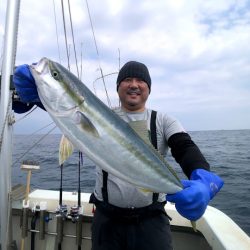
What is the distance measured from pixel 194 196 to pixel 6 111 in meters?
2.43

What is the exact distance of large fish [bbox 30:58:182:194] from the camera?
2395 millimetres

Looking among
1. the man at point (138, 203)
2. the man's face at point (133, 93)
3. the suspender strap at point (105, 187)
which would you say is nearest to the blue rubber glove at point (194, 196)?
the man at point (138, 203)

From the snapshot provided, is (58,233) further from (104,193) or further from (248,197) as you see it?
(248,197)

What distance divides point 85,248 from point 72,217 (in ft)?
2.27

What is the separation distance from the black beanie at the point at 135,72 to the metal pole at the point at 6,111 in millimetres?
1394

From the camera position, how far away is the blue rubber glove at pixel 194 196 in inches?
105

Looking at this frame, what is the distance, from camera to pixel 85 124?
94.5 inches

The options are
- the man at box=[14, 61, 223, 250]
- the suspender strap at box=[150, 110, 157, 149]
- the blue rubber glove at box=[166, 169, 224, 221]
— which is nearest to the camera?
the blue rubber glove at box=[166, 169, 224, 221]

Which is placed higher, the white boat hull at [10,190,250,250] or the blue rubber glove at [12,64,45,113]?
the blue rubber glove at [12,64,45,113]

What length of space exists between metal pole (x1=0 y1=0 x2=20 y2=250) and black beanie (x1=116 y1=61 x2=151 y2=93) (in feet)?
4.57

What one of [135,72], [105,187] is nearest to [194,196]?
[105,187]

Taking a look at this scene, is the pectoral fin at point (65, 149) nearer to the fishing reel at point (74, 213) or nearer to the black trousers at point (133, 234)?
the black trousers at point (133, 234)

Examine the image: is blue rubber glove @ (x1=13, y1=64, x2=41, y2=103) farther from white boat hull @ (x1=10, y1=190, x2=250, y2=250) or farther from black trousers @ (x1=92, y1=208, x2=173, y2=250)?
white boat hull @ (x1=10, y1=190, x2=250, y2=250)

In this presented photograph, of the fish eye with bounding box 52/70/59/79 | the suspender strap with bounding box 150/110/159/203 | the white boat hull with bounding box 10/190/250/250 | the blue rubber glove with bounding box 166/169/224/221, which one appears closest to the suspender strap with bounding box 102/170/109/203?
the suspender strap with bounding box 150/110/159/203
